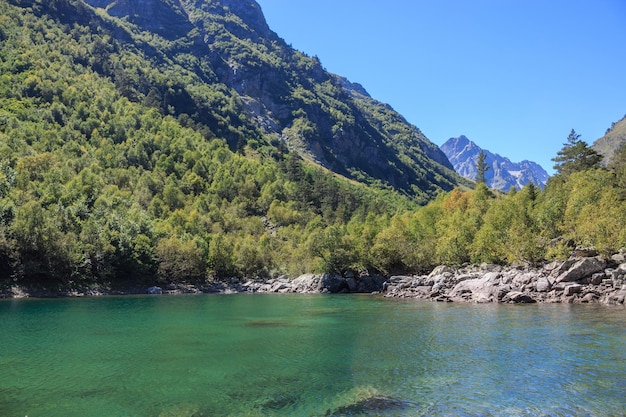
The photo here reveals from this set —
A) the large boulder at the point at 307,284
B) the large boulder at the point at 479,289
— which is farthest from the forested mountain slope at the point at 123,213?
the large boulder at the point at 479,289

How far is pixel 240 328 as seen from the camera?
4659 cm

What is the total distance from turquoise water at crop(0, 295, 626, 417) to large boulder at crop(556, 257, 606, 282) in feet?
44.0

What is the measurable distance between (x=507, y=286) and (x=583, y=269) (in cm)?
1041

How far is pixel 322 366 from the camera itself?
96.0 ft

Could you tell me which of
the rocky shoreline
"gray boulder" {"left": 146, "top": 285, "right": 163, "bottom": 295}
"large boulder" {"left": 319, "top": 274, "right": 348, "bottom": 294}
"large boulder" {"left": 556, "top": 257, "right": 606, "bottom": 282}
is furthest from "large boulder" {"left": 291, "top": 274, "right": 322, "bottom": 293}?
"large boulder" {"left": 556, "top": 257, "right": 606, "bottom": 282}

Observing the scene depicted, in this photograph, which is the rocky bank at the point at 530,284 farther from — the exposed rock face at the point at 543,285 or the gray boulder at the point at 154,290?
the gray boulder at the point at 154,290

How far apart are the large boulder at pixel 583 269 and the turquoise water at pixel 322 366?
44.0 ft

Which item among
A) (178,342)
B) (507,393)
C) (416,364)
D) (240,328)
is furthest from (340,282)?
(507,393)

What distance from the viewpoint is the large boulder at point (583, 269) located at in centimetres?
6256

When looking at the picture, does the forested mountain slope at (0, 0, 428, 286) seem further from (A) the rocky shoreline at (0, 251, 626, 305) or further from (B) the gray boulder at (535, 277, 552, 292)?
(B) the gray boulder at (535, 277, 552, 292)

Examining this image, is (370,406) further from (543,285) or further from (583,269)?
(583,269)

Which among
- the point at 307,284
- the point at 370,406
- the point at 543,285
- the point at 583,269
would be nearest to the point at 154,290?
the point at 307,284

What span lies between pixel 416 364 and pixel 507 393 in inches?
286

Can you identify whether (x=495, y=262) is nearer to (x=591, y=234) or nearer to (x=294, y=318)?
(x=591, y=234)
